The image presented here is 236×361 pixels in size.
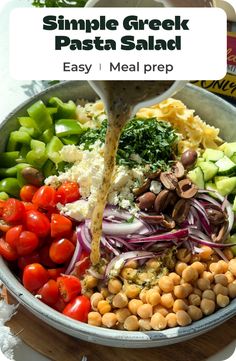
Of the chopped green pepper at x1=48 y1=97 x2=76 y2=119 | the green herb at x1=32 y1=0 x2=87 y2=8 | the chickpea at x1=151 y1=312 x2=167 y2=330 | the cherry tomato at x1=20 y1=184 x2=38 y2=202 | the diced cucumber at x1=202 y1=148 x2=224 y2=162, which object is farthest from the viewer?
the green herb at x1=32 y1=0 x2=87 y2=8

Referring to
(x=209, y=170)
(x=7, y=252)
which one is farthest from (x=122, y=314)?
(x=209, y=170)

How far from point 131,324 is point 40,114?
57.7 inches

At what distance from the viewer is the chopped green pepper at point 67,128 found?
11.9 ft

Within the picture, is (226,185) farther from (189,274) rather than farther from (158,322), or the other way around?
(158,322)

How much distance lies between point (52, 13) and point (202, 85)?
64.8 inches

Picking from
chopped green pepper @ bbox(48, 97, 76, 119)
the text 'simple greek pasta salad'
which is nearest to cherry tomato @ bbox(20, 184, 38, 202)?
the text 'simple greek pasta salad'

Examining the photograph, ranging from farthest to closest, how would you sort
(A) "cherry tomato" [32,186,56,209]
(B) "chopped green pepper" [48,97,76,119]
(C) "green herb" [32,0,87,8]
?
1. (C) "green herb" [32,0,87,8]
2. (B) "chopped green pepper" [48,97,76,119]
3. (A) "cherry tomato" [32,186,56,209]

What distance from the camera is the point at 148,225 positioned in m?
3.22

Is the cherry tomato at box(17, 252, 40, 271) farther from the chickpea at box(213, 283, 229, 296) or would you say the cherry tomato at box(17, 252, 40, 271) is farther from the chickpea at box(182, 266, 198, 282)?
the chickpea at box(213, 283, 229, 296)

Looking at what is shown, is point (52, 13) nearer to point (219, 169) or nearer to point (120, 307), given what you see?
point (219, 169)

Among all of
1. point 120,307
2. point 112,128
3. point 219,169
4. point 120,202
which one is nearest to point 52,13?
point 112,128

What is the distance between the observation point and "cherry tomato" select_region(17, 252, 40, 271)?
10.4 feet

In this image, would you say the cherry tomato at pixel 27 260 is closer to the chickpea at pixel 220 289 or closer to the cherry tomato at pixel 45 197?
the cherry tomato at pixel 45 197

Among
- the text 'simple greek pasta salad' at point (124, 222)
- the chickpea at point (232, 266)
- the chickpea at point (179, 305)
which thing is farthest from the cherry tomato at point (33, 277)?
the chickpea at point (232, 266)
